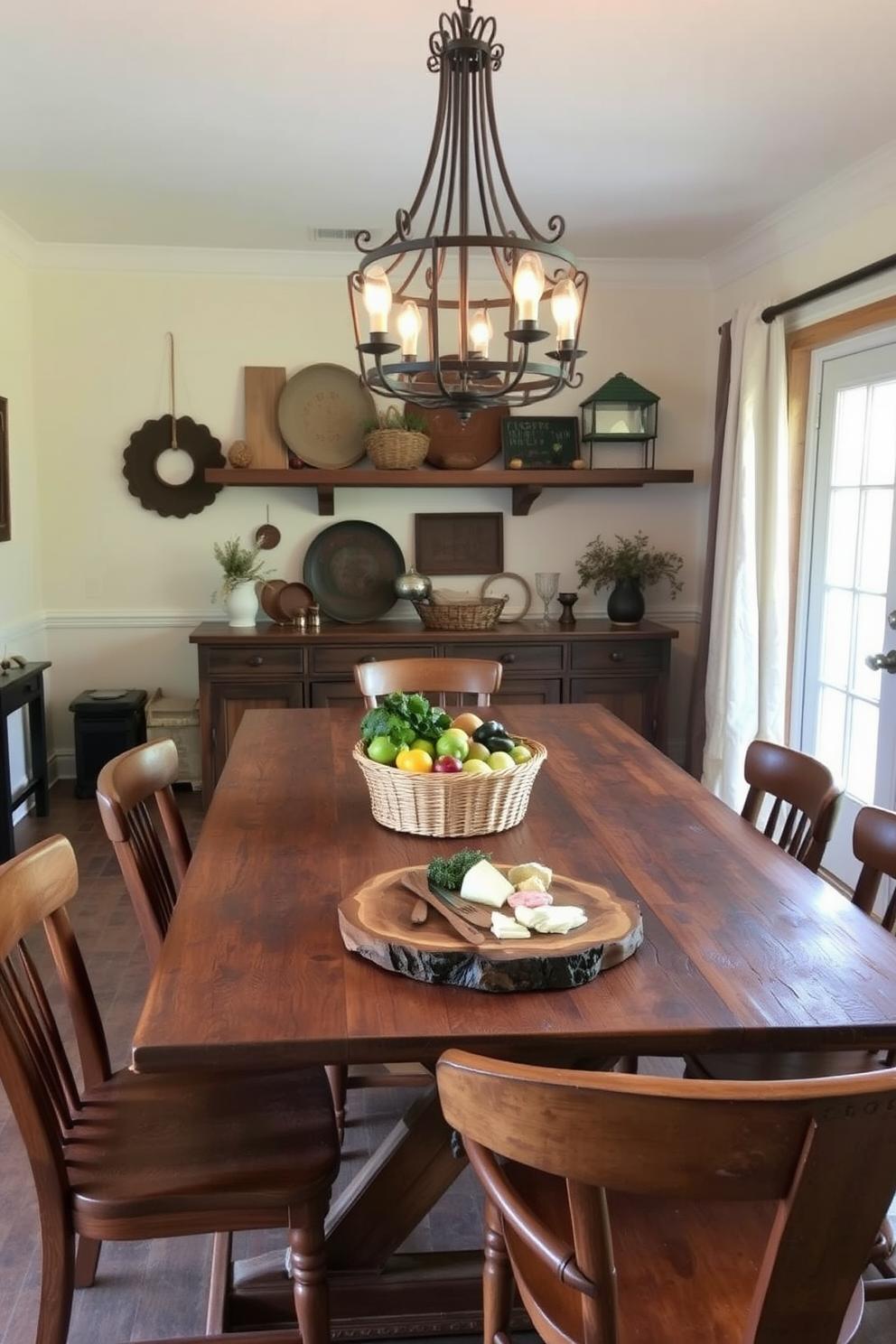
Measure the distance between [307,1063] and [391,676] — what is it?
6.98 ft

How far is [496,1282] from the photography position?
1354 millimetres

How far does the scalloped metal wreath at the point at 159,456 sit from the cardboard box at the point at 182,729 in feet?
Result: 3.08

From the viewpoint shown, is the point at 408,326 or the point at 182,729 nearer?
the point at 408,326

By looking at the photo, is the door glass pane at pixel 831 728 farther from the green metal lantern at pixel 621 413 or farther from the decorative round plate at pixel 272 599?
the decorative round plate at pixel 272 599

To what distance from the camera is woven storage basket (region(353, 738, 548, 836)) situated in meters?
1.87

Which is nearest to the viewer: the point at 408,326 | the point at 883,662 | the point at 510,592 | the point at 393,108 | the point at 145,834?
the point at 145,834

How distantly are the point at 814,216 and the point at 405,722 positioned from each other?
9.96 ft

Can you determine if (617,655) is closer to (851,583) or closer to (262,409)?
(851,583)

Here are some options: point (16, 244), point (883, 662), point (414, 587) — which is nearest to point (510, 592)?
point (414, 587)

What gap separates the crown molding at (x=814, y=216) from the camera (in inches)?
135

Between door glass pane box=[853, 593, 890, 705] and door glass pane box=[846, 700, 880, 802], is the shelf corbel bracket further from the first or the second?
door glass pane box=[846, 700, 880, 802]

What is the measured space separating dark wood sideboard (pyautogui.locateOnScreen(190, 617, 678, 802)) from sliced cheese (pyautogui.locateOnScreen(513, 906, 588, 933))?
2957 mm

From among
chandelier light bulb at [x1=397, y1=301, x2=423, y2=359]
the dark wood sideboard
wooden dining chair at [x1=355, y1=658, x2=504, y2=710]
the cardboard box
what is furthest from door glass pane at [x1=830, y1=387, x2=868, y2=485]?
the cardboard box

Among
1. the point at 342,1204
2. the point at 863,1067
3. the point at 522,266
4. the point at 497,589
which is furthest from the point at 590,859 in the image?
the point at 497,589
